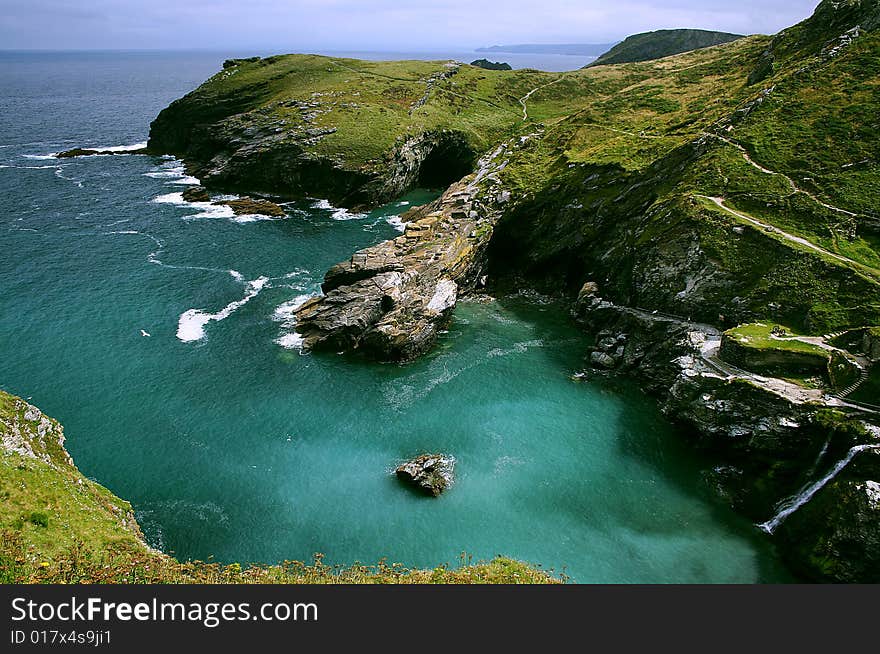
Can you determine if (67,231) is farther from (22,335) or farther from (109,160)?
(109,160)

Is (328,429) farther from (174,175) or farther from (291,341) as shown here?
(174,175)

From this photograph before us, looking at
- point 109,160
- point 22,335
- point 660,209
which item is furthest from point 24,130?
point 660,209

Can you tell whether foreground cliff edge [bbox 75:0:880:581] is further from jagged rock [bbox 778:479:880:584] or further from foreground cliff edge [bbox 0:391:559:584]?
foreground cliff edge [bbox 0:391:559:584]

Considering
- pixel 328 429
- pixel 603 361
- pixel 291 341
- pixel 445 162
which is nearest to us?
pixel 328 429

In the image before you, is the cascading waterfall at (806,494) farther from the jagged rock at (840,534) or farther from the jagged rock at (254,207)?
the jagged rock at (254,207)

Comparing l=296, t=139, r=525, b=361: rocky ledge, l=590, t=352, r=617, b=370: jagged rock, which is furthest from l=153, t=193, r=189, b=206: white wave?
l=590, t=352, r=617, b=370: jagged rock

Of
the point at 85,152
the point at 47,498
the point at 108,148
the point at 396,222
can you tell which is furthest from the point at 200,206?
the point at 47,498
